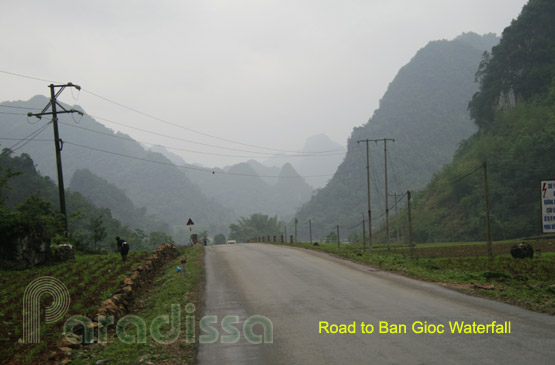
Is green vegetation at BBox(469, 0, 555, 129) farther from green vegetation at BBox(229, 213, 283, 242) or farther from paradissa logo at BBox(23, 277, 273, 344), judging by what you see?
paradissa logo at BBox(23, 277, 273, 344)

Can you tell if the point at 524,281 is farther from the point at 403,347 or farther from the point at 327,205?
the point at 327,205

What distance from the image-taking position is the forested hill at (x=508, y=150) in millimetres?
72188

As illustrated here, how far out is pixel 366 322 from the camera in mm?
9594

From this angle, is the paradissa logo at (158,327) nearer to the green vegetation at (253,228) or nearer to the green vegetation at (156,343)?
the green vegetation at (156,343)

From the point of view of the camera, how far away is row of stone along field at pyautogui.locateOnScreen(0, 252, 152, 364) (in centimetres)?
941

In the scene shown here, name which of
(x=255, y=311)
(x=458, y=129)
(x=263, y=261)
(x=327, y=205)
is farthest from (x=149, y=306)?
(x=458, y=129)

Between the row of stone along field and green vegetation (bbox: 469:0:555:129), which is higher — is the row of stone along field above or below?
below

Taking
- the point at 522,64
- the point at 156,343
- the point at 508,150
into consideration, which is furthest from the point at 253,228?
the point at 156,343

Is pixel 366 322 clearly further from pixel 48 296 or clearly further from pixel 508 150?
pixel 508 150

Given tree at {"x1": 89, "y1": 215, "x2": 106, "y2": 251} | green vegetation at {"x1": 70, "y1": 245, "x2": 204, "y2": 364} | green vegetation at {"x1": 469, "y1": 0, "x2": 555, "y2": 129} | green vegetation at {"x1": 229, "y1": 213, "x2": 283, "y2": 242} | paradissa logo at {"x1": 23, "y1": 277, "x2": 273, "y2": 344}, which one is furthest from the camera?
green vegetation at {"x1": 229, "y1": 213, "x2": 283, "y2": 242}

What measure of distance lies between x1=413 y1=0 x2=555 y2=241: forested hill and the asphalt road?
209ft

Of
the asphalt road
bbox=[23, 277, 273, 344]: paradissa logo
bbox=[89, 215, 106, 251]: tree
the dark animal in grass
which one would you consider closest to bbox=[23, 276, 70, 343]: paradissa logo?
bbox=[23, 277, 273, 344]: paradissa logo

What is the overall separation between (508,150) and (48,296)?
8241 cm

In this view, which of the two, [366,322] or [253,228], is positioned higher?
[366,322]
